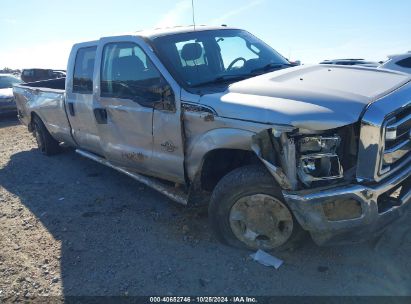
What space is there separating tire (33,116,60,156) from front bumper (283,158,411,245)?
5.54 m

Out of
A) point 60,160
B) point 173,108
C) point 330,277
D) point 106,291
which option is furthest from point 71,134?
point 330,277

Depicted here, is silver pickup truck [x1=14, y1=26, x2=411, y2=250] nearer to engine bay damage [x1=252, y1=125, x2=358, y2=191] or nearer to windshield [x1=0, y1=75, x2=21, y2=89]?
engine bay damage [x1=252, y1=125, x2=358, y2=191]

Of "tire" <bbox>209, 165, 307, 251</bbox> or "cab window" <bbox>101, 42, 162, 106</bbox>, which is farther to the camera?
"cab window" <bbox>101, 42, 162, 106</bbox>

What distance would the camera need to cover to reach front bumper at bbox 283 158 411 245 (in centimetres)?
291

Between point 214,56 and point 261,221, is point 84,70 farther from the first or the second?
point 261,221

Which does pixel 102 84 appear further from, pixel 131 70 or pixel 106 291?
pixel 106 291

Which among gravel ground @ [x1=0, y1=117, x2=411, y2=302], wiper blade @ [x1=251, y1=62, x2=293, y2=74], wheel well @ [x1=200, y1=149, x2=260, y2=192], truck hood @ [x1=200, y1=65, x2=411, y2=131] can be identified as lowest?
gravel ground @ [x1=0, y1=117, x2=411, y2=302]

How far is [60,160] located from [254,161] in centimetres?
470

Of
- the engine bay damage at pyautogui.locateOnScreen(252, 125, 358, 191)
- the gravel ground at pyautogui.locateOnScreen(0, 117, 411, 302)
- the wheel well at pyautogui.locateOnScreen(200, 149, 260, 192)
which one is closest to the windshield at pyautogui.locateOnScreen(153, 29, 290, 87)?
the wheel well at pyautogui.locateOnScreen(200, 149, 260, 192)

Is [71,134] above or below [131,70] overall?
below

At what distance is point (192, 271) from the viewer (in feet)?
11.3

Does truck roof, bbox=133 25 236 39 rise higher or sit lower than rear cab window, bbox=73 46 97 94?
higher

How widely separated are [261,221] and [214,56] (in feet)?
6.26

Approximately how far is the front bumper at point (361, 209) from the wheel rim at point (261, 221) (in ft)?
0.85
